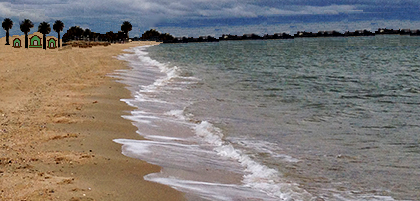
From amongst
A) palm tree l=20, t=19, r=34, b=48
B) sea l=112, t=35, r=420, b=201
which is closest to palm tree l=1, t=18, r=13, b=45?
palm tree l=20, t=19, r=34, b=48

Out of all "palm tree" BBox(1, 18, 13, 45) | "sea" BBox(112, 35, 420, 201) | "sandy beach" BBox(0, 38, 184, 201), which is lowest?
"sea" BBox(112, 35, 420, 201)

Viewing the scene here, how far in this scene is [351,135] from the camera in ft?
44.3

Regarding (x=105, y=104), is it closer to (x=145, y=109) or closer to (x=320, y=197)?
(x=145, y=109)

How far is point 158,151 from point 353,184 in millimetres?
4374

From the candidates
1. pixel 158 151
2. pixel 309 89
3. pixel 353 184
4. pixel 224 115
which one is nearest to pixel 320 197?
pixel 353 184

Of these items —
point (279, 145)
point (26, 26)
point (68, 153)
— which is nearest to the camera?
point (68, 153)

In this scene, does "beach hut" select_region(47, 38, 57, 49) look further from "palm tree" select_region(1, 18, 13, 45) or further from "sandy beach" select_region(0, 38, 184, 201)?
"sandy beach" select_region(0, 38, 184, 201)

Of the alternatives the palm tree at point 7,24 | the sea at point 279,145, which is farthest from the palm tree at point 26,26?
the sea at point 279,145

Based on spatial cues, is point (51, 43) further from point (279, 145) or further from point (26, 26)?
point (279, 145)

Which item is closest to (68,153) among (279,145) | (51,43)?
(279,145)

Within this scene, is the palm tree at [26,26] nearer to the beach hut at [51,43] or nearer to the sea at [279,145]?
the beach hut at [51,43]

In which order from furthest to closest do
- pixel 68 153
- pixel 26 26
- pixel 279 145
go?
1. pixel 26 26
2. pixel 279 145
3. pixel 68 153

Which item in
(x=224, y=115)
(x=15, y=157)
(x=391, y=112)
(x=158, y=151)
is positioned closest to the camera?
(x=15, y=157)

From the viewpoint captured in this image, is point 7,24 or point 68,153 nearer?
point 68,153
